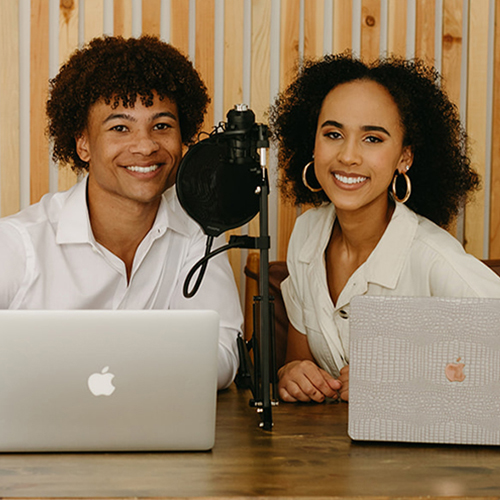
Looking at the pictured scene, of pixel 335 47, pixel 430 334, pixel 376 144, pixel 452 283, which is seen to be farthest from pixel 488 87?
pixel 430 334

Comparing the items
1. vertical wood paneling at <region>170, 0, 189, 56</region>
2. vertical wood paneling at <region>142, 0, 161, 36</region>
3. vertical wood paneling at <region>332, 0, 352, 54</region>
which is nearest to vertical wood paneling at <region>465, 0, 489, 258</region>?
vertical wood paneling at <region>332, 0, 352, 54</region>

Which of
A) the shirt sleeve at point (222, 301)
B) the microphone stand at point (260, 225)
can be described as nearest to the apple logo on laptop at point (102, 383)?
the microphone stand at point (260, 225)

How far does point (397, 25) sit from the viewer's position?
2660 millimetres

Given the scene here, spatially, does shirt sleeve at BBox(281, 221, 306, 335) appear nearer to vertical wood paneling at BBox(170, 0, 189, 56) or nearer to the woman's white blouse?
the woman's white blouse

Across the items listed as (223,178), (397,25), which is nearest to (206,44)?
(397,25)

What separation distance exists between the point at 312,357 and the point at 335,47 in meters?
1.28

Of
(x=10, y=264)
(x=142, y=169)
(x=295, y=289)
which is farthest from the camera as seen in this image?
(x=295, y=289)

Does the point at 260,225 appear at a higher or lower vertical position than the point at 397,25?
lower

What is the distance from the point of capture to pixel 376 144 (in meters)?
1.84

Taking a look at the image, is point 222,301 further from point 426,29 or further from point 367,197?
point 426,29

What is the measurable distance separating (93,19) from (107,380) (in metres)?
1.80

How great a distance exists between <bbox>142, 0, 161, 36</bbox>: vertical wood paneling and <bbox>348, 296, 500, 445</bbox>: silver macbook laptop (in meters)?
1.72

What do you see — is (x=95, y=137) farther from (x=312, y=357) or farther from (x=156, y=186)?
(x=312, y=357)

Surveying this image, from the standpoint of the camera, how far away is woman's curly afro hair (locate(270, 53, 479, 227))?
6.24ft
